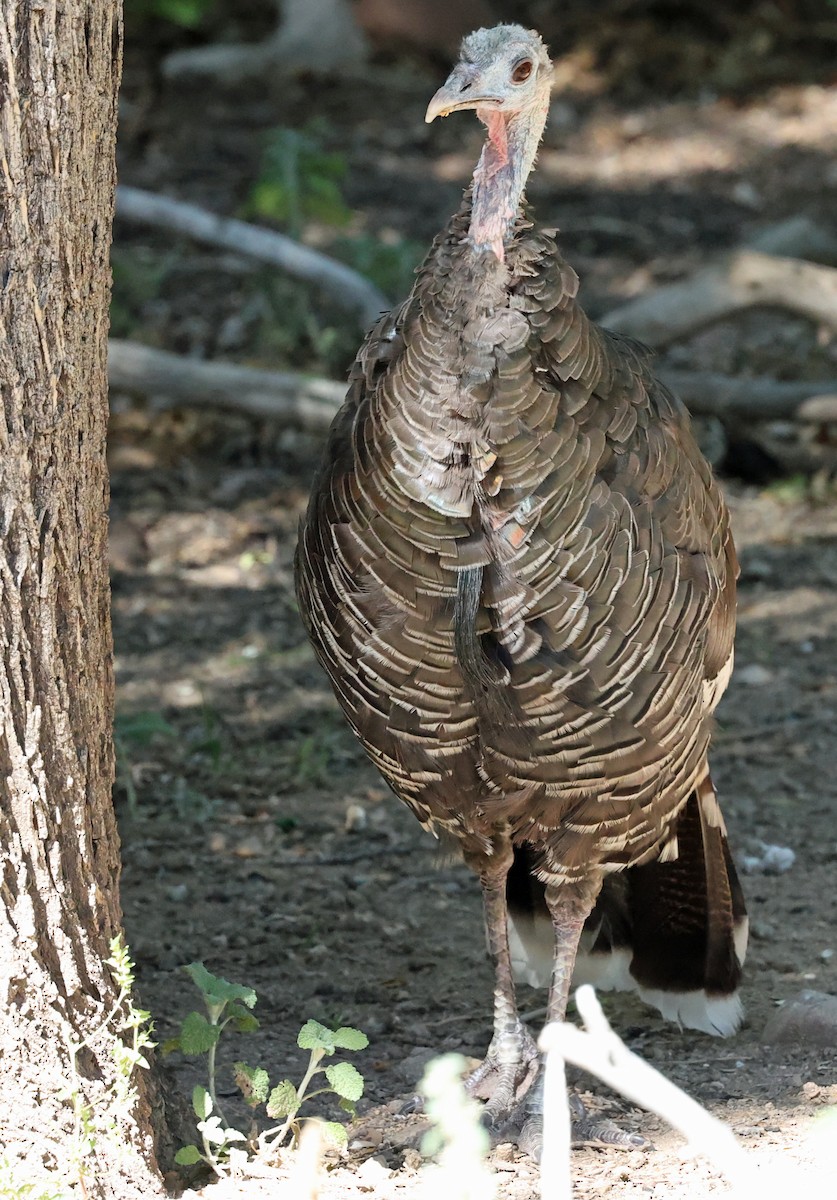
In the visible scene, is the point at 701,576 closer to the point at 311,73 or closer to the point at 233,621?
the point at 233,621

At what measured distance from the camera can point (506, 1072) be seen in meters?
3.59

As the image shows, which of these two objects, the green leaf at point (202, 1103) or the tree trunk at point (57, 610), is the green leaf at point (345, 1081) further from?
the tree trunk at point (57, 610)

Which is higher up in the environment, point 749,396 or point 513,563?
point 513,563

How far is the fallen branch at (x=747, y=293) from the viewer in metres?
6.70

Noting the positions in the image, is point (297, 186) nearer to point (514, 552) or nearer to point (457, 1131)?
point (514, 552)

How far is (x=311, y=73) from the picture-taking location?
37.9 feet

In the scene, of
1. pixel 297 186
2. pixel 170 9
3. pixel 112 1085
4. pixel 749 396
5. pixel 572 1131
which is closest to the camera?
pixel 112 1085

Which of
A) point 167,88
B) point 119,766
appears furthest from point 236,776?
point 167,88

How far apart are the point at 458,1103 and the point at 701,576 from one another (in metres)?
1.84

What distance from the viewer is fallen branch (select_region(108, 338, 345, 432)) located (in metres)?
6.36

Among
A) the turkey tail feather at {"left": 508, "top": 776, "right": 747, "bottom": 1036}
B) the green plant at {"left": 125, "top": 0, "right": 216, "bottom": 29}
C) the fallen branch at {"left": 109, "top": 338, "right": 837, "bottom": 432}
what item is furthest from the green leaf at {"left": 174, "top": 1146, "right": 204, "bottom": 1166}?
the green plant at {"left": 125, "top": 0, "right": 216, "bottom": 29}

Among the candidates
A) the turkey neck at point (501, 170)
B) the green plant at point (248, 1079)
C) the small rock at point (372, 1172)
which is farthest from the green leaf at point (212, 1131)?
the turkey neck at point (501, 170)

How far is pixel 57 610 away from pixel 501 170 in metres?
1.26

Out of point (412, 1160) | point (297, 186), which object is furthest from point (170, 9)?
point (412, 1160)
